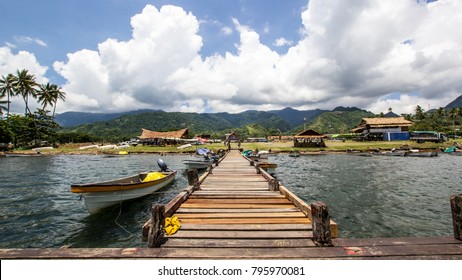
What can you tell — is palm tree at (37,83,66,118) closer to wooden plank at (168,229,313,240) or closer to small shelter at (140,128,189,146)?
small shelter at (140,128,189,146)

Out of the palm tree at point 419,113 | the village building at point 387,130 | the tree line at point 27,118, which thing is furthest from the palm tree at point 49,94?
the palm tree at point 419,113

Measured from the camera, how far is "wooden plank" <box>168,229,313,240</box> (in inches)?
197

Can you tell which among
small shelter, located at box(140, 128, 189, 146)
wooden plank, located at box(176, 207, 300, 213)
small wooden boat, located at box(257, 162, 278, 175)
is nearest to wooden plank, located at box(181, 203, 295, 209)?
wooden plank, located at box(176, 207, 300, 213)

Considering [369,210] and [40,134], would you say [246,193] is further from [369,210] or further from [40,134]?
[40,134]

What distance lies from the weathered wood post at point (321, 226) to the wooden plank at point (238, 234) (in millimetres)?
444

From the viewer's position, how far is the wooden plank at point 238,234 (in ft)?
16.4

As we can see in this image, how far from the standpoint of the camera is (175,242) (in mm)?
4793

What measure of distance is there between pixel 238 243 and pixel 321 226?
175cm

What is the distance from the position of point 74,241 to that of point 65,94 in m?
76.2

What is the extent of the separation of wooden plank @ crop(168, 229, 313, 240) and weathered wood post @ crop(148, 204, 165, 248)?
454 millimetres

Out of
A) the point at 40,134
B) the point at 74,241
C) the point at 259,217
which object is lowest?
the point at 74,241

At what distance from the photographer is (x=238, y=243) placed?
4.67 m

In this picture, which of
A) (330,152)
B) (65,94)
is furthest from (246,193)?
(65,94)

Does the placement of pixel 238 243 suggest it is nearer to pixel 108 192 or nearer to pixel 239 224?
pixel 239 224
